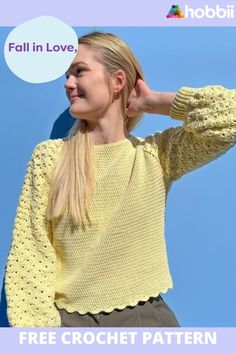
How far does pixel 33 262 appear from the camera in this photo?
1238mm

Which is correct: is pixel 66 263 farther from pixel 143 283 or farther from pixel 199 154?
pixel 199 154

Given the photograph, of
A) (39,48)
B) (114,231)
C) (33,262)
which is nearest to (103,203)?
(114,231)

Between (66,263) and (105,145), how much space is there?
290mm

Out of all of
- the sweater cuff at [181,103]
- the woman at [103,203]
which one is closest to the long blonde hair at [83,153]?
the woman at [103,203]

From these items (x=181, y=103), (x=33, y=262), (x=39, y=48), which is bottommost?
(x=33, y=262)

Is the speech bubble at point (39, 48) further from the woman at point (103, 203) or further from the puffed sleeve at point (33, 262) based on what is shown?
the puffed sleeve at point (33, 262)

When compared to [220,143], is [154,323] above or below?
below

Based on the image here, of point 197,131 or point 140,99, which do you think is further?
point 140,99

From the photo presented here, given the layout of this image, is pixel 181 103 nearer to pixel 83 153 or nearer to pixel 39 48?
pixel 83 153

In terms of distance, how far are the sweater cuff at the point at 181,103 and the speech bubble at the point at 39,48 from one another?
12.1 inches

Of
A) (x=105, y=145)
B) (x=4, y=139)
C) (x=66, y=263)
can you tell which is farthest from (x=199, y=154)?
(x=4, y=139)

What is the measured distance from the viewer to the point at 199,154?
1.22 meters

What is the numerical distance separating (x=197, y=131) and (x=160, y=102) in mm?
142

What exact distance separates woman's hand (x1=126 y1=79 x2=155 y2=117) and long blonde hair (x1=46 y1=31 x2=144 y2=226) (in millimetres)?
11
